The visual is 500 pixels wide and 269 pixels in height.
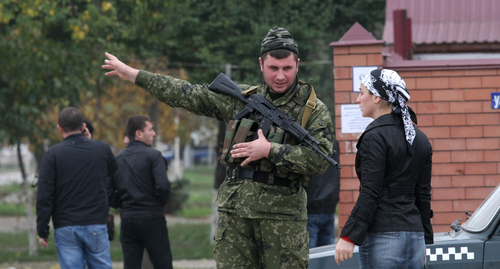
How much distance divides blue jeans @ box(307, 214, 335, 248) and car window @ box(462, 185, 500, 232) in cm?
273

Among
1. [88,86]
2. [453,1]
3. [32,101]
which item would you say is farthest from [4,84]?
[453,1]

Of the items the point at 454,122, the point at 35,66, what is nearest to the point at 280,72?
the point at 454,122

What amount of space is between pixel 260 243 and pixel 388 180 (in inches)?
31.0

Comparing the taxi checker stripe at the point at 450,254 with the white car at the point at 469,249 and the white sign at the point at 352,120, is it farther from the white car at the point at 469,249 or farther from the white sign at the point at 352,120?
the white sign at the point at 352,120

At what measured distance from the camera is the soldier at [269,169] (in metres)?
3.97

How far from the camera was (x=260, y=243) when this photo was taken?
13.3ft

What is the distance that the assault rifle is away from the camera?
3.99m

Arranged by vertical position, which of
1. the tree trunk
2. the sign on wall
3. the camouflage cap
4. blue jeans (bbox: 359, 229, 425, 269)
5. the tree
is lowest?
the tree trunk

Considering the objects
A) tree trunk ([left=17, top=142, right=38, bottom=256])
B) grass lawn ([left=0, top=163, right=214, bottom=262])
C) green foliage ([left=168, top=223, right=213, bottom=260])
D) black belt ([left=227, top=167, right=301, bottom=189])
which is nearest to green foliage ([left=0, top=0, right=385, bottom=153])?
tree trunk ([left=17, top=142, right=38, bottom=256])

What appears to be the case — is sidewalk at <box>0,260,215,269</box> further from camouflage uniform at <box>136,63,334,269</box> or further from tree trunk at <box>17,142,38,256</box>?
camouflage uniform at <box>136,63,334,269</box>

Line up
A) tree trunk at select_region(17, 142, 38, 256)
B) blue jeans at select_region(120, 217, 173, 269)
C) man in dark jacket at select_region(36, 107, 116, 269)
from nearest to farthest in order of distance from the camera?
1. man in dark jacket at select_region(36, 107, 116, 269)
2. blue jeans at select_region(120, 217, 173, 269)
3. tree trunk at select_region(17, 142, 38, 256)

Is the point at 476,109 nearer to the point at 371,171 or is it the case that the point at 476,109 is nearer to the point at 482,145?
the point at 482,145

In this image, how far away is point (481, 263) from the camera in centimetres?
429

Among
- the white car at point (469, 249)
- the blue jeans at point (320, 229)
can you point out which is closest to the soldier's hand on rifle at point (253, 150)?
the white car at point (469, 249)
